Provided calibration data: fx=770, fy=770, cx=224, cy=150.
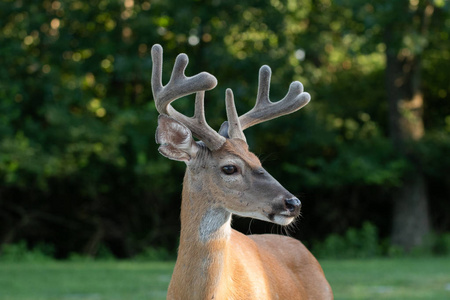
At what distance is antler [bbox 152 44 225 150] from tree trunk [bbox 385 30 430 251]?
38.2 feet

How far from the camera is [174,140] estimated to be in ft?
12.9

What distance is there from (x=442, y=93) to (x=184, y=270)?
14001mm

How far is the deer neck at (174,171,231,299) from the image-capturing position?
3805 millimetres

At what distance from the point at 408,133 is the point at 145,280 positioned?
7.27 meters

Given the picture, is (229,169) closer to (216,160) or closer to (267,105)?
(216,160)

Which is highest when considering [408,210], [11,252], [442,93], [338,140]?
[442,93]

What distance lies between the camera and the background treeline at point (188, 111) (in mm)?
14109

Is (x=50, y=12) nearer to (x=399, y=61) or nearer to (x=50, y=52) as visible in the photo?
(x=50, y=52)

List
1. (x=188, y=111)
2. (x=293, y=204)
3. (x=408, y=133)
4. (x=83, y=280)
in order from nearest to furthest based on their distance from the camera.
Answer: (x=293, y=204), (x=83, y=280), (x=188, y=111), (x=408, y=133)

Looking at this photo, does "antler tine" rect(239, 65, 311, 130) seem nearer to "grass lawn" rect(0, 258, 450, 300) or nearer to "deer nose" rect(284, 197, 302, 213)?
"deer nose" rect(284, 197, 302, 213)

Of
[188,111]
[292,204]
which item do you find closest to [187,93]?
[292,204]

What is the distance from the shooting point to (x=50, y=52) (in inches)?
582

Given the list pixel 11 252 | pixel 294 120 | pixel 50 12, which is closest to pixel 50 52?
pixel 50 12

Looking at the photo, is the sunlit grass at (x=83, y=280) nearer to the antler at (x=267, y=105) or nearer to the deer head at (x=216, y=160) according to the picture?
the antler at (x=267, y=105)
